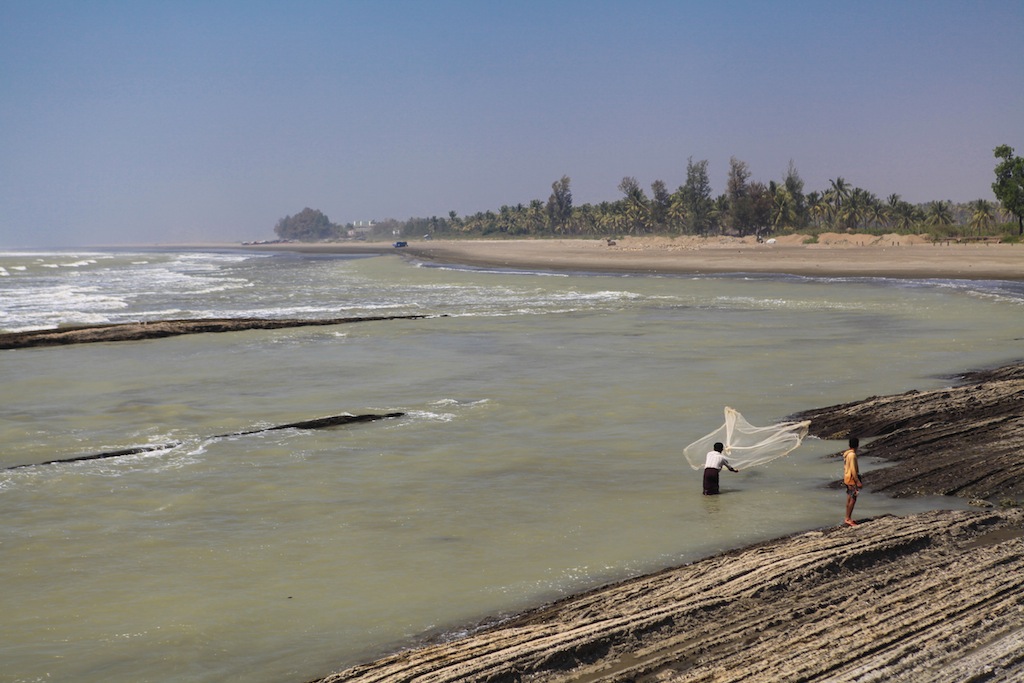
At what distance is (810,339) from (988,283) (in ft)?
106

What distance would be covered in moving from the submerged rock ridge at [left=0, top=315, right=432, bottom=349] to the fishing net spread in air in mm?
28414

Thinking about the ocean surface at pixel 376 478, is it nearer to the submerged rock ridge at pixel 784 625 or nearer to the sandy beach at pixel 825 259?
the submerged rock ridge at pixel 784 625

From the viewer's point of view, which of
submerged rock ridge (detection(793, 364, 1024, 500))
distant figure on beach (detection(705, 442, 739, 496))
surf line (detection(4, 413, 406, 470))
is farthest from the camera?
surf line (detection(4, 413, 406, 470))

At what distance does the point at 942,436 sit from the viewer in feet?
57.2

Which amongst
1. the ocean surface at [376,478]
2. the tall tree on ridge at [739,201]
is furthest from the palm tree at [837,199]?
the ocean surface at [376,478]

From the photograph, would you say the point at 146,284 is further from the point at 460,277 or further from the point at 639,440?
the point at 639,440

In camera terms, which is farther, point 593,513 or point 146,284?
point 146,284

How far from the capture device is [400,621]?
444 inches

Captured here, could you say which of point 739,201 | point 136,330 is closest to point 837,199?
point 739,201

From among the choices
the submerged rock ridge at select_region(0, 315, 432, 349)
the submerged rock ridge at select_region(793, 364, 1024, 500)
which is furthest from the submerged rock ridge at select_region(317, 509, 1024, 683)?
the submerged rock ridge at select_region(0, 315, 432, 349)

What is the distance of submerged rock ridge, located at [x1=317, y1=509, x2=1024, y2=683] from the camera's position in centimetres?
867

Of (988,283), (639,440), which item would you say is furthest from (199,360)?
(988,283)

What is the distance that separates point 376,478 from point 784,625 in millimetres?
9317

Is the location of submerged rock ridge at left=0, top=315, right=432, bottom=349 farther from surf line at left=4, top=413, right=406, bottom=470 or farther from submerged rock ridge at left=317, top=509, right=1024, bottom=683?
submerged rock ridge at left=317, top=509, right=1024, bottom=683
